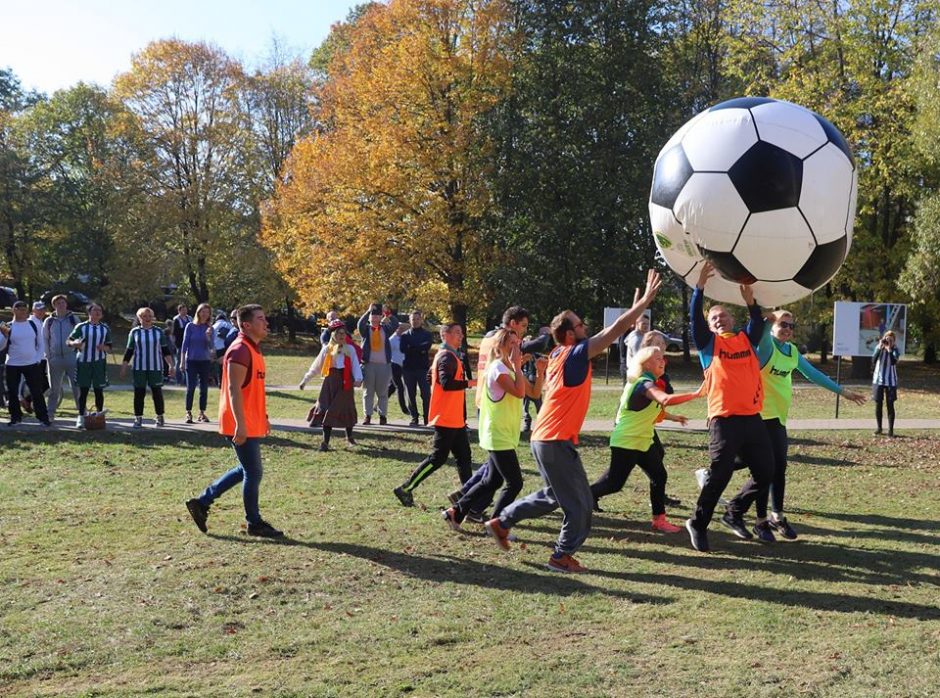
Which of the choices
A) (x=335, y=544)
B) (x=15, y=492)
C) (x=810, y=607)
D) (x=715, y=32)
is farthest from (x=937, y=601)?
(x=715, y=32)

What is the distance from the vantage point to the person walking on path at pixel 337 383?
40.5 ft

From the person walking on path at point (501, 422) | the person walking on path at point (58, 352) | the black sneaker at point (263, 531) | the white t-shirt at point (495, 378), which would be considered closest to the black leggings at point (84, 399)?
the person walking on path at point (58, 352)

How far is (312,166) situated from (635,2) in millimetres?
12511

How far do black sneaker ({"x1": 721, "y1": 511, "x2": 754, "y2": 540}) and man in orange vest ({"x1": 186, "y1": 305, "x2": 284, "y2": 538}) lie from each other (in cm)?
387

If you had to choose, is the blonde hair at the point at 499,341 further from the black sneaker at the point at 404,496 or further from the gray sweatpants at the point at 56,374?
the gray sweatpants at the point at 56,374

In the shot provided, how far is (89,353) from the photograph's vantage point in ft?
45.0

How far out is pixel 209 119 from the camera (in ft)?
129

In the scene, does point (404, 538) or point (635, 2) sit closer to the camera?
point (404, 538)

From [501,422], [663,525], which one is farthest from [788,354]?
[501,422]

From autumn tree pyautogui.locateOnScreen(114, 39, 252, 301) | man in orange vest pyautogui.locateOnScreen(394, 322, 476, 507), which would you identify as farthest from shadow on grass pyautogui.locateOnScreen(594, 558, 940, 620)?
autumn tree pyautogui.locateOnScreen(114, 39, 252, 301)

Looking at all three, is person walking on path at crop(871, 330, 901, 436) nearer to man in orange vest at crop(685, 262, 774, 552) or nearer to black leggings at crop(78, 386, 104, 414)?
man in orange vest at crop(685, 262, 774, 552)

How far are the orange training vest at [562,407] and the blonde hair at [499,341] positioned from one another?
65 centimetres

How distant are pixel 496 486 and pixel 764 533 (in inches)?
92.3

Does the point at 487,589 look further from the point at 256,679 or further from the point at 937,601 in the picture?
the point at 937,601
